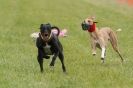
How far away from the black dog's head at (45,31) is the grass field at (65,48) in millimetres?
876

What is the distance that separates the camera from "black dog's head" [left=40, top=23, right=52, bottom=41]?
38.8ft

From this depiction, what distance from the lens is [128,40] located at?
23.2m

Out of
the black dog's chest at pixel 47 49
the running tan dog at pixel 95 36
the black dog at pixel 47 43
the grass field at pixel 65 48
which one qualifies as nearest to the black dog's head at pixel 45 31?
the black dog at pixel 47 43

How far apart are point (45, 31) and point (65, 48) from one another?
7.19 metres

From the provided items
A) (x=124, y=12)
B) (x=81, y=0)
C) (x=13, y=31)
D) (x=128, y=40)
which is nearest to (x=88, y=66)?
(x=128, y=40)

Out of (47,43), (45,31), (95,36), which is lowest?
(95,36)

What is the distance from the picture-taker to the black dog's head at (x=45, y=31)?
38.8ft

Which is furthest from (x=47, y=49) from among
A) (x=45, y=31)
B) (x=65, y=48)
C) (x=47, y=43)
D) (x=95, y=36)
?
(x=65, y=48)

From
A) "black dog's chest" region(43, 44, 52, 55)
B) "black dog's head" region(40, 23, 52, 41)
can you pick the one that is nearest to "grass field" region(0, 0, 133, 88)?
"black dog's chest" region(43, 44, 52, 55)

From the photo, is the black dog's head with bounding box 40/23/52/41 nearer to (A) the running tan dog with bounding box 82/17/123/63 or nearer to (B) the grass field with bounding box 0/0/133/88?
(B) the grass field with bounding box 0/0/133/88

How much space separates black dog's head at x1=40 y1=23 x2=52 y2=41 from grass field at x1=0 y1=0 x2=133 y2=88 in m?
0.88

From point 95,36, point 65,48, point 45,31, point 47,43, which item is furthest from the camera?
point 65,48

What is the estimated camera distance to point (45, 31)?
1187cm

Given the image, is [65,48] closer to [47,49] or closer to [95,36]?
[95,36]
